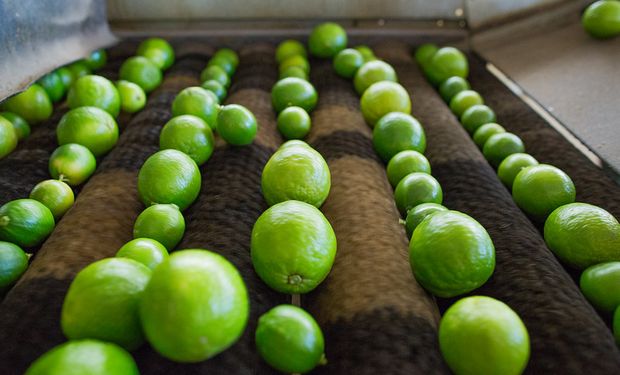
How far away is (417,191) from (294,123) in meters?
0.58

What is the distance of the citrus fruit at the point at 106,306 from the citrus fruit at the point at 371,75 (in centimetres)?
137

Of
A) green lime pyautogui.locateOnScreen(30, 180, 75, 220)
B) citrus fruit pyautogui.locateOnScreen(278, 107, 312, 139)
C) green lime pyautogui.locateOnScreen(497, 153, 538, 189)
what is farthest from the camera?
citrus fruit pyautogui.locateOnScreen(278, 107, 312, 139)

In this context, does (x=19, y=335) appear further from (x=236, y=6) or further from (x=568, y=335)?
(x=236, y=6)

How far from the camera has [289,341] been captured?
844 mm

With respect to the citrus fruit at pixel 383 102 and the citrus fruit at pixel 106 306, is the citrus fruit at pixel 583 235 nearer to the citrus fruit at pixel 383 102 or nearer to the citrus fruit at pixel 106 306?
the citrus fruit at pixel 383 102

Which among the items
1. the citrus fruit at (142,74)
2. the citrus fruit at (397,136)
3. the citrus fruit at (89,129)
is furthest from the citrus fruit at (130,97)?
the citrus fruit at (397,136)

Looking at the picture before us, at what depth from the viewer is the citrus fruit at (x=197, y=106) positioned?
1632 millimetres

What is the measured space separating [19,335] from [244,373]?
0.48 m

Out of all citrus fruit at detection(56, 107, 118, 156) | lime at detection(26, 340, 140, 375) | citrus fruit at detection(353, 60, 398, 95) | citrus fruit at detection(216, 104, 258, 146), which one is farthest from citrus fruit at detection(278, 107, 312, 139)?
lime at detection(26, 340, 140, 375)

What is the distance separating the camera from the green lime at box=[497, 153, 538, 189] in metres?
1.45

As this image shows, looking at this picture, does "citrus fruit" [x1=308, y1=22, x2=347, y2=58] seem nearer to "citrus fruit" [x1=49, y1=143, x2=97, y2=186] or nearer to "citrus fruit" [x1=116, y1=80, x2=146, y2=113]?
"citrus fruit" [x1=116, y1=80, x2=146, y2=113]

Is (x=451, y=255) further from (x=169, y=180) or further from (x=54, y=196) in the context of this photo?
(x=54, y=196)

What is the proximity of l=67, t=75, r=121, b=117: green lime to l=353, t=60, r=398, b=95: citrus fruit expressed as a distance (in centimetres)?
99

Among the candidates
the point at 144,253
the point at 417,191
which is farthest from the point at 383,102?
the point at 144,253
